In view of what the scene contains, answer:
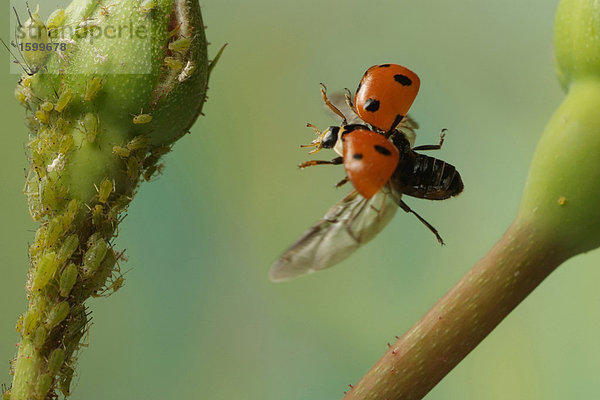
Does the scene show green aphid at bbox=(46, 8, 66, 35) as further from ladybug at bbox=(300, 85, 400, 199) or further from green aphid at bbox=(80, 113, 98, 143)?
ladybug at bbox=(300, 85, 400, 199)

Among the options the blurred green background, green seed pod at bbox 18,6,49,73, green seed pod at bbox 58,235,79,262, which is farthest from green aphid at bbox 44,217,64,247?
the blurred green background

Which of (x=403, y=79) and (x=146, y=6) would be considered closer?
(x=146, y=6)

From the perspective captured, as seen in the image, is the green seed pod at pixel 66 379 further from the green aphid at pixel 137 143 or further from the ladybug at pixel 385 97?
the ladybug at pixel 385 97

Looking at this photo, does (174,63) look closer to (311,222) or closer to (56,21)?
(56,21)

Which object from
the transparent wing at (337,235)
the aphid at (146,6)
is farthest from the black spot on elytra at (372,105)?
the aphid at (146,6)

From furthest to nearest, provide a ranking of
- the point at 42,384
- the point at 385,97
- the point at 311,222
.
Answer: the point at 311,222 < the point at 385,97 < the point at 42,384

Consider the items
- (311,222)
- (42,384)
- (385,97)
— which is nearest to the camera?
(42,384)

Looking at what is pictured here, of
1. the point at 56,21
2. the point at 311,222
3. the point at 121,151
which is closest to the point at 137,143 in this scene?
the point at 121,151
